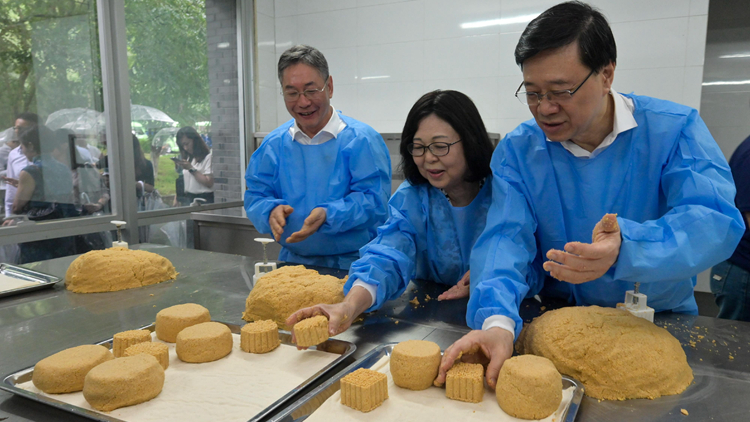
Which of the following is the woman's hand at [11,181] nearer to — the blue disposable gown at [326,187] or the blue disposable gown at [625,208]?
the blue disposable gown at [326,187]

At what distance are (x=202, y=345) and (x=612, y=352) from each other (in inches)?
43.5

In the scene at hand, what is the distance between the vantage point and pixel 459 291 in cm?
187

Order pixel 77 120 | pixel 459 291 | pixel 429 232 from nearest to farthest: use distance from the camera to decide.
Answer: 1. pixel 459 291
2. pixel 429 232
3. pixel 77 120

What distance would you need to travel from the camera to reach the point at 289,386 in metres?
1.20

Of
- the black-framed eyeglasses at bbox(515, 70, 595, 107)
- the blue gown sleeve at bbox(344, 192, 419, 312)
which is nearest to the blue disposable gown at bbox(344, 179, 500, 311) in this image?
the blue gown sleeve at bbox(344, 192, 419, 312)

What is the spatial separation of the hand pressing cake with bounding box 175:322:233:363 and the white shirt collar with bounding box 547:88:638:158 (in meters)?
1.27

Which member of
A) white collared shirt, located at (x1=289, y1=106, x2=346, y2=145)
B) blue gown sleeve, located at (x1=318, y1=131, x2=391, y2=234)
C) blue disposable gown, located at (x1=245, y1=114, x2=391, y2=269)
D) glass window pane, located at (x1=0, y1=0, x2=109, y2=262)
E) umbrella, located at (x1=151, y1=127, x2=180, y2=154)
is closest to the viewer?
blue gown sleeve, located at (x1=318, y1=131, x2=391, y2=234)

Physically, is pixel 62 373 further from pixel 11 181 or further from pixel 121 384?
pixel 11 181

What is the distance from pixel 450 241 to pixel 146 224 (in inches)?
123

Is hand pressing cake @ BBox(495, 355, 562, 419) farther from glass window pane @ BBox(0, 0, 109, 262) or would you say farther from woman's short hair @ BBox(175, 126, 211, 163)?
woman's short hair @ BBox(175, 126, 211, 163)

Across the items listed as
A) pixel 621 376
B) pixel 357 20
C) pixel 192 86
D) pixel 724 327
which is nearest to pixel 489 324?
pixel 621 376

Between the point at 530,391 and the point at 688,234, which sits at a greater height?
Answer: the point at 688,234

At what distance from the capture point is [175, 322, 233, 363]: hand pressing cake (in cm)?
132

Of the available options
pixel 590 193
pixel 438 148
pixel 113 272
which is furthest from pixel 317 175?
pixel 590 193
